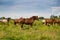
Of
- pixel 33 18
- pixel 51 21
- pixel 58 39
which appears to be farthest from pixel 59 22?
pixel 58 39

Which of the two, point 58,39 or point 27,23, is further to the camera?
point 27,23

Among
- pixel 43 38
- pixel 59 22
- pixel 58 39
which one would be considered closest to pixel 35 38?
pixel 43 38

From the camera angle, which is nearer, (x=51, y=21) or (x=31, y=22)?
(x=31, y=22)

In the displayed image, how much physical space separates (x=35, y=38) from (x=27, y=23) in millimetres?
13271

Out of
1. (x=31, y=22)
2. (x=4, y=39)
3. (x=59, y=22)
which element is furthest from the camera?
(x=59, y=22)

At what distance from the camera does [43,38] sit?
11.8 metres

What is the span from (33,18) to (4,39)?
14.3m

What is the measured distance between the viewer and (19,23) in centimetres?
2538

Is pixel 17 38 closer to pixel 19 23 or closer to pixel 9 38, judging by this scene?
pixel 9 38

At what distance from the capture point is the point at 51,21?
28.2m

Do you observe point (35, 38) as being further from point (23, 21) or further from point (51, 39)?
point (23, 21)

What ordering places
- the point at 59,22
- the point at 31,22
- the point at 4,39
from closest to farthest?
1. the point at 4,39
2. the point at 31,22
3. the point at 59,22

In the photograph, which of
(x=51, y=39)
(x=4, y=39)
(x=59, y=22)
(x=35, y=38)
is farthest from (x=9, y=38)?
(x=59, y=22)

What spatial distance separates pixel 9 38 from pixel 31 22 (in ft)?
42.9
